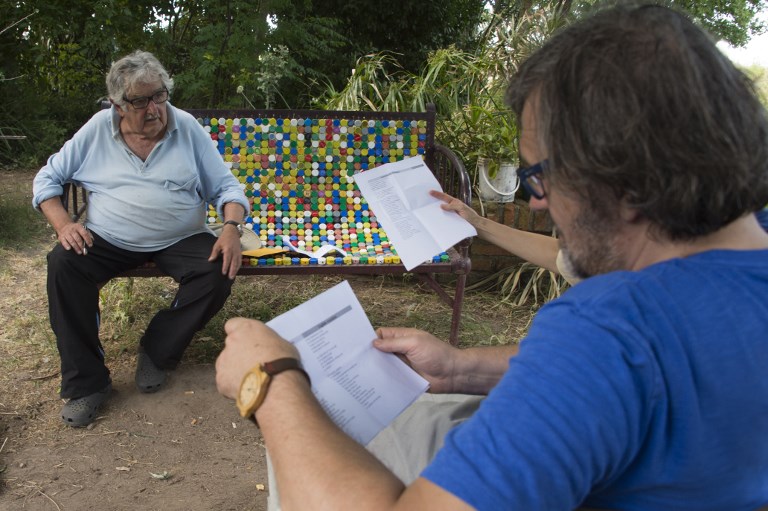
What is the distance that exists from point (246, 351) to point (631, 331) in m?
0.59

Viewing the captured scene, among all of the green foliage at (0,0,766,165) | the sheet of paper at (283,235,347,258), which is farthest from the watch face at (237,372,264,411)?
the green foliage at (0,0,766,165)

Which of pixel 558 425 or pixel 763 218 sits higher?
pixel 763 218

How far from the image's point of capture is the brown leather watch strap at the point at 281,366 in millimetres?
1053

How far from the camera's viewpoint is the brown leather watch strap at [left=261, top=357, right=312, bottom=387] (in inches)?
41.5

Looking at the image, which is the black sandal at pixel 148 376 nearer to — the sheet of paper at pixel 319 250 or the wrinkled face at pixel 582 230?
the sheet of paper at pixel 319 250

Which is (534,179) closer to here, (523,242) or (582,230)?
(582,230)

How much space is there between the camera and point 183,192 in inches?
121

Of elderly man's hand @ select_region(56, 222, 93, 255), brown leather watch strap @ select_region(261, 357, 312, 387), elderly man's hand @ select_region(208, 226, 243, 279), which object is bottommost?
elderly man's hand @ select_region(208, 226, 243, 279)

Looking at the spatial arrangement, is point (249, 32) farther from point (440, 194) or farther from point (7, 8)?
point (440, 194)

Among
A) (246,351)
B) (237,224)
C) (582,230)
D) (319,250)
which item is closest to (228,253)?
(237,224)

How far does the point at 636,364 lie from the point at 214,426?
234 cm

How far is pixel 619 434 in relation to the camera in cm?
80

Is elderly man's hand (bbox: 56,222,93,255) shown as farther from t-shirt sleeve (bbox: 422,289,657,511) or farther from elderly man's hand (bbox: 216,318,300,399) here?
t-shirt sleeve (bbox: 422,289,657,511)

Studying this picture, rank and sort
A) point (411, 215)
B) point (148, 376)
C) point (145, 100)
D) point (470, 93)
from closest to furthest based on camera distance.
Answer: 1. point (411, 215)
2. point (145, 100)
3. point (148, 376)
4. point (470, 93)
